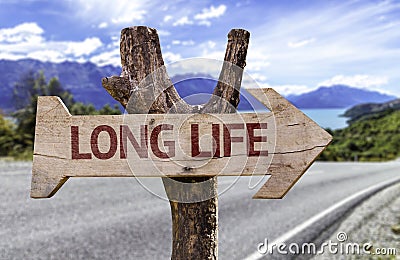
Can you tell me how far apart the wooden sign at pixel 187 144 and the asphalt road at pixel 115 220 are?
1987 millimetres

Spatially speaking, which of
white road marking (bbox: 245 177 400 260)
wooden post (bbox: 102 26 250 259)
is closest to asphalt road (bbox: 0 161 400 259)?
white road marking (bbox: 245 177 400 260)

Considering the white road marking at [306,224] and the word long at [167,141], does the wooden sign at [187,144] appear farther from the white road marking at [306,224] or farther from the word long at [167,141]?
the white road marking at [306,224]

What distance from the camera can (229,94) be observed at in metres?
1.69

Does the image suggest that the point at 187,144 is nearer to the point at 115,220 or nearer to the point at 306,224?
the point at 115,220

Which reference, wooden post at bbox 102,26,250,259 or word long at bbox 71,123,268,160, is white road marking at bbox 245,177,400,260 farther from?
word long at bbox 71,123,268,160

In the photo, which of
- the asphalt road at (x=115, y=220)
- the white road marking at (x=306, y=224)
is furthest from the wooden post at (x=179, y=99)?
the white road marking at (x=306, y=224)

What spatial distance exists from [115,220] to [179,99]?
442cm

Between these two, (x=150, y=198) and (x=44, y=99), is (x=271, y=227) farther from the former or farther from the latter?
(x=44, y=99)

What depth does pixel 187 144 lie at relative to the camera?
1622 mm

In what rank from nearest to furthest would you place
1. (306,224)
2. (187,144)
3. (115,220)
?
(187,144) → (115,220) → (306,224)

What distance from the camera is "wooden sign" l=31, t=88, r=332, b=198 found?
5.32 ft

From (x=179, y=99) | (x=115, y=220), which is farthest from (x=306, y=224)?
(x=179, y=99)

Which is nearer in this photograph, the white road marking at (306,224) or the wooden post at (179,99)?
the wooden post at (179,99)

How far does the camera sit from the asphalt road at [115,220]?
15.1 ft
